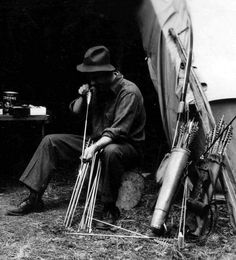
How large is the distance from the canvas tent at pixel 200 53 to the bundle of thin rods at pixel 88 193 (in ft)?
2.63

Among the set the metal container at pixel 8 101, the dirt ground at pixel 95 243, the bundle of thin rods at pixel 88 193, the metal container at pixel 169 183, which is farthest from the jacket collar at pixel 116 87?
the metal container at pixel 8 101

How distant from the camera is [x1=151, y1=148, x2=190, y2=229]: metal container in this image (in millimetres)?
3744

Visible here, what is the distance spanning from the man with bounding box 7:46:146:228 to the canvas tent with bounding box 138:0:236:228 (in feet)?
1.24

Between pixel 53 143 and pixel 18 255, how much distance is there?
130 cm

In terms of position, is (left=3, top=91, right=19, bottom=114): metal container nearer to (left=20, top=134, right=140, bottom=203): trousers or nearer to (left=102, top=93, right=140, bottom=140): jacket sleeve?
(left=20, top=134, right=140, bottom=203): trousers

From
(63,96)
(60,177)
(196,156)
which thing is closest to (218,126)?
(196,156)

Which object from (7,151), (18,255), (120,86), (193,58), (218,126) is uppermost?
(193,58)

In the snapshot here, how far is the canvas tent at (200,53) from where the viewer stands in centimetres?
435

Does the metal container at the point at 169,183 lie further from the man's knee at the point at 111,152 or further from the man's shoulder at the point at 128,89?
the man's shoulder at the point at 128,89

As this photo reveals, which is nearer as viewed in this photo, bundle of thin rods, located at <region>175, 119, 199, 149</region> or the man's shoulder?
bundle of thin rods, located at <region>175, 119, 199, 149</region>

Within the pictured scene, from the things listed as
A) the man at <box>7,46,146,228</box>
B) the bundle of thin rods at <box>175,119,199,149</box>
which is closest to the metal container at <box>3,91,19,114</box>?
the man at <box>7,46,146,228</box>

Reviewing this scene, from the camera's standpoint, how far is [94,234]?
12.8 feet

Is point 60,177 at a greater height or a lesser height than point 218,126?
lesser

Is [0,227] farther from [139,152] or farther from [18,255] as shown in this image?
[139,152]
